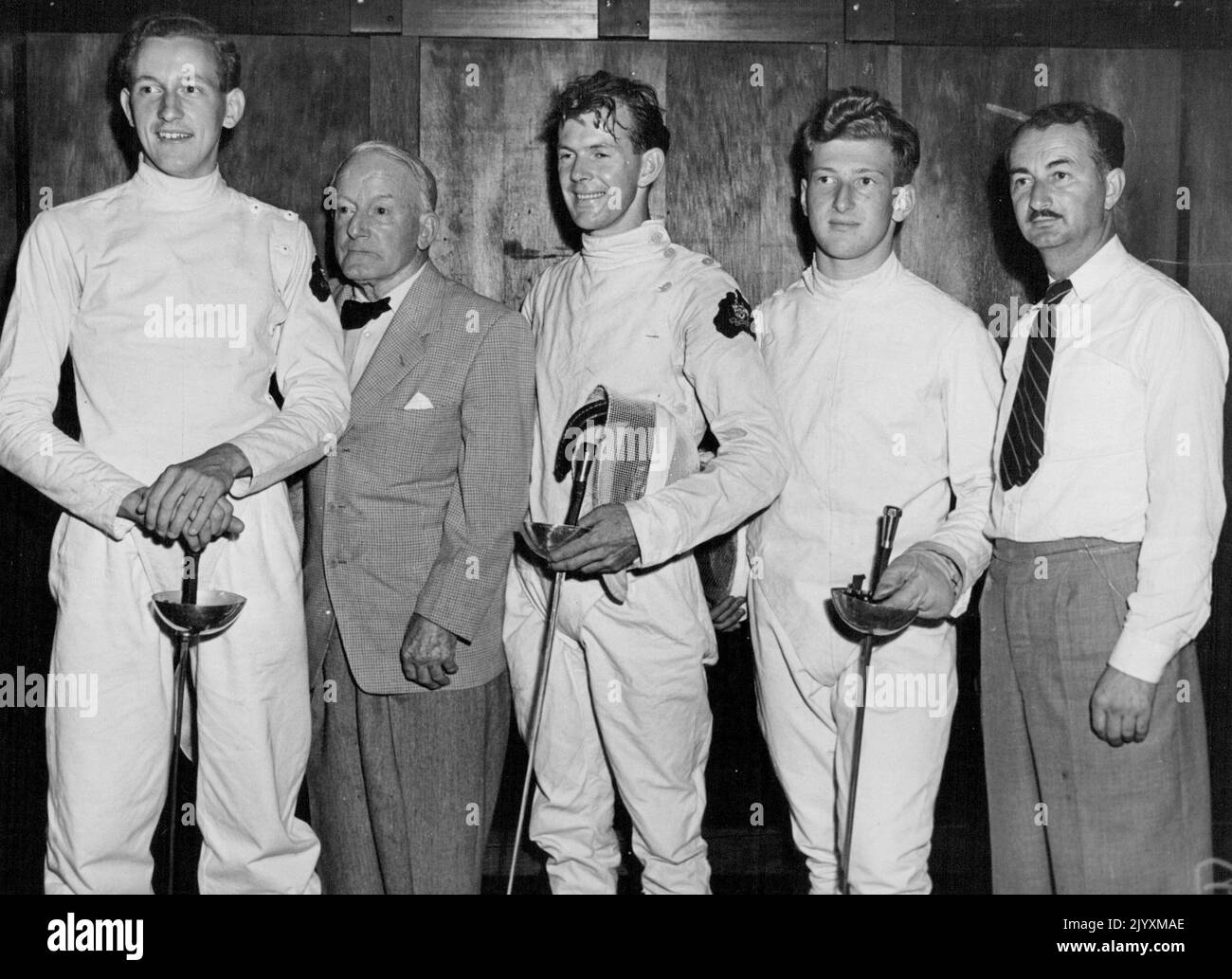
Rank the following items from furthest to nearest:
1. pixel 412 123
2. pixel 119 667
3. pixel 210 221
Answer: pixel 412 123, pixel 210 221, pixel 119 667

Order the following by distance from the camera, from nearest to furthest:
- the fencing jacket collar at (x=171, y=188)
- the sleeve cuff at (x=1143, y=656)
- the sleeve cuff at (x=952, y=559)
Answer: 1. the sleeve cuff at (x=1143, y=656)
2. the sleeve cuff at (x=952, y=559)
3. the fencing jacket collar at (x=171, y=188)

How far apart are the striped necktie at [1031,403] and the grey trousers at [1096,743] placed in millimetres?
143

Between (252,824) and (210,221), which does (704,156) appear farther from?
(252,824)

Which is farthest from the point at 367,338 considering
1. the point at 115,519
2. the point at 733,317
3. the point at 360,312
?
the point at 733,317

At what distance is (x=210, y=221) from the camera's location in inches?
95.1

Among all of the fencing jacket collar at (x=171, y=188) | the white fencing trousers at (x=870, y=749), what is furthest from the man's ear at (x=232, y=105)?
the white fencing trousers at (x=870, y=749)

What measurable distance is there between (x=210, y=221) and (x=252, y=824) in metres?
1.08

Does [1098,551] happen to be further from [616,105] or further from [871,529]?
[616,105]

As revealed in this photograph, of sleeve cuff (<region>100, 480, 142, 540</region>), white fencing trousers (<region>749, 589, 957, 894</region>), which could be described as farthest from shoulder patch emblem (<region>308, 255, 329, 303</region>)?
white fencing trousers (<region>749, 589, 957, 894</region>)

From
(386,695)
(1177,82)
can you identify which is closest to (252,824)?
(386,695)

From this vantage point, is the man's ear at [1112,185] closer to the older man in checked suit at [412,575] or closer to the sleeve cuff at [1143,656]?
the sleeve cuff at [1143,656]

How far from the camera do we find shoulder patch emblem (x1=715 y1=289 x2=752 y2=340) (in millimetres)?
2439

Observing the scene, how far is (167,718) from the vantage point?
7.57ft

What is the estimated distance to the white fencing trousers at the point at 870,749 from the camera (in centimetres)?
238
